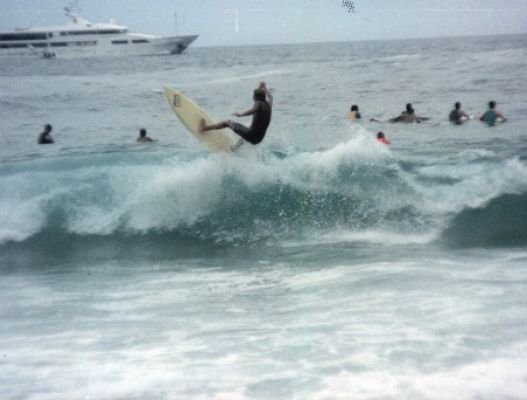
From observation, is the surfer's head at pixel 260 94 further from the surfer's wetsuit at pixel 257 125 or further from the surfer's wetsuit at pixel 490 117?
the surfer's wetsuit at pixel 490 117

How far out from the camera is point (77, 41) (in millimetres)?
53906

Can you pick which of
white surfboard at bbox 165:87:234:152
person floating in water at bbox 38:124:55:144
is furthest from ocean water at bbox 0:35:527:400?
person floating in water at bbox 38:124:55:144

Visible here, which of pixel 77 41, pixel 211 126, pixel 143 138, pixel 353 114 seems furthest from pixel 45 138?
pixel 77 41

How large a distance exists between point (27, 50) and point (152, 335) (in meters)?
52.6

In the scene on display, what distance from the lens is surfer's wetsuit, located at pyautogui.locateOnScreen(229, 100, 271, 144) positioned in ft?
29.6

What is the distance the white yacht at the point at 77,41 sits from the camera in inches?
2044

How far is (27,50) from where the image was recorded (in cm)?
5247

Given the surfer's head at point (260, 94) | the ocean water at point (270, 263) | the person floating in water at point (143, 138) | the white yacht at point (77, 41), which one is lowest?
the ocean water at point (270, 263)

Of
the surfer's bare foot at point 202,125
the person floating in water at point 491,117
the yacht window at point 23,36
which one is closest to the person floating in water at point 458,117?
the person floating in water at point 491,117

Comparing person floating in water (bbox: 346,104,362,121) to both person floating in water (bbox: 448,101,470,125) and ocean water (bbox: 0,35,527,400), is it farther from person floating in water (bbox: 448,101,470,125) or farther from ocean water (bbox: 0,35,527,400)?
person floating in water (bbox: 448,101,470,125)

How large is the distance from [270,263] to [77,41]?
50.8 meters

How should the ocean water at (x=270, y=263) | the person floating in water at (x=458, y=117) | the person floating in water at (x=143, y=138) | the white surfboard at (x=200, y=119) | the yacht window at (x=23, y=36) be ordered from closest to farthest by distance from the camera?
1. the ocean water at (x=270, y=263)
2. the white surfboard at (x=200, y=119)
3. the person floating in water at (x=143, y=138)
4. the person floating in water at (x=458, y=117)
5. the yacht window at (x=23, y=36)

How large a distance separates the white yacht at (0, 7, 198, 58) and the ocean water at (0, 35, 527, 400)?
1461 inches

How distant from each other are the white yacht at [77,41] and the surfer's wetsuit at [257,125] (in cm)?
4545
